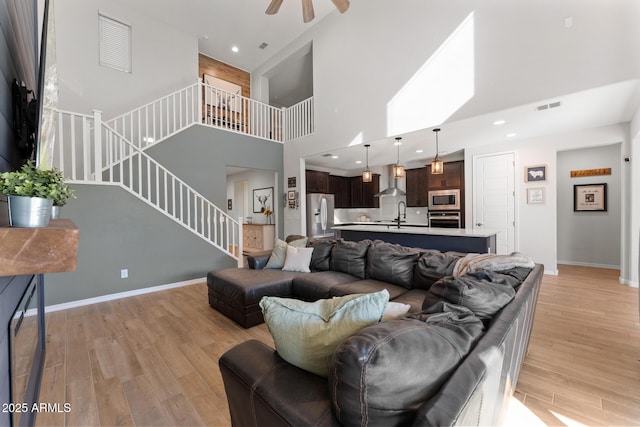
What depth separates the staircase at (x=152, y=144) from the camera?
3891 mm

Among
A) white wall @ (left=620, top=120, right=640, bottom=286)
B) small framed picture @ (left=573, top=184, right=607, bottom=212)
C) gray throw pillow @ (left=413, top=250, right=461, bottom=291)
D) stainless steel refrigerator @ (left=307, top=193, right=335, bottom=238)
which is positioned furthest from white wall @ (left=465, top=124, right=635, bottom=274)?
stainless steel refrigerator @ (left=307, top=193, right=335, bottom=238)

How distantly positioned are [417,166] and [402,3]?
3853 millimetres

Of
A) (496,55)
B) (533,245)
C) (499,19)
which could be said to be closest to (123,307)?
(496,55)

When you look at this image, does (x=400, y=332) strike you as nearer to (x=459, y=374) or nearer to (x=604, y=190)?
(x=459, y=374)

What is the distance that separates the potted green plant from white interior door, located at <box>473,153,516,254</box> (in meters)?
6.09

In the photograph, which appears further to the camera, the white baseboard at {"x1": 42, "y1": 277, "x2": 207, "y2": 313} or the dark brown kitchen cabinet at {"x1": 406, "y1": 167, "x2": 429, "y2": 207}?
the dark brown kitchen cabinet at {"x1": 406, "y1": 167, "x2": 429, "y2": 207}

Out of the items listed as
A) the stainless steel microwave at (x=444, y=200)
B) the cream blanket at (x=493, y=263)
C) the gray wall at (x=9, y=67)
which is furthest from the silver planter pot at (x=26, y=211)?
the stainless steel microwave at (x=444, y=200)

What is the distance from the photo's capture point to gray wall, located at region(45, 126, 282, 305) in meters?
3.62

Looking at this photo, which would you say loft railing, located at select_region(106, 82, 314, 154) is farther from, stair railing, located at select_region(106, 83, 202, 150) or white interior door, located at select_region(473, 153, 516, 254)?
white interior door, located at select_region(473, 153, 516, 254)

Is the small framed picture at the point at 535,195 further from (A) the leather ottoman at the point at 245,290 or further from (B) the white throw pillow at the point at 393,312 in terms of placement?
(B) the white throw pillow at the point at 393,312

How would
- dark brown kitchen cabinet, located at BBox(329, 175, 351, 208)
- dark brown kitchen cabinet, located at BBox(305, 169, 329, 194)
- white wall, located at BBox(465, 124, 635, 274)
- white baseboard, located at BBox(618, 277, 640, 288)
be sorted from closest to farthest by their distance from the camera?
white baseboard, located at BBox(618, 277, 640, 288) → white wall, located at BBox(465, 124, 635, 274) → dark brown kitchen cabinet, located at BBox(305, 169, 329, 194) → dark brown kitchen cabinet, located at BBox(329, 175, 351, 208)

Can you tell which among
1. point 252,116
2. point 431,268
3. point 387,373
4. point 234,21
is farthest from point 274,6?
point 387,373

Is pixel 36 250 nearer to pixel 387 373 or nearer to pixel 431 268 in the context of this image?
pixel 387 373

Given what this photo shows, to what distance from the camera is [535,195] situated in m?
4.97
